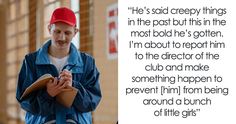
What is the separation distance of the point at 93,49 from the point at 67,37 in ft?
0.65

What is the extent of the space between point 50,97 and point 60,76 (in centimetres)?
5

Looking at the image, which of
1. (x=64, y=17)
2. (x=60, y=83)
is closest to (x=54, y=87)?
(x=60, y=83)

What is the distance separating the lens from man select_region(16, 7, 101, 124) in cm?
92

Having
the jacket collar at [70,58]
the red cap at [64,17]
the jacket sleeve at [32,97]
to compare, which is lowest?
the jacket sleeve at [32,97]

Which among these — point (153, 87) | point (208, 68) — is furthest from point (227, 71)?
point (153, 87)

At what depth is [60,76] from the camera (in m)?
0.91

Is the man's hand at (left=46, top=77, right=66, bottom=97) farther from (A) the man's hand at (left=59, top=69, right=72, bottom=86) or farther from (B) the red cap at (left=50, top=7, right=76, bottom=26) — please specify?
(B) the red cap at (left=50, top=7, right=76, bottom=26)

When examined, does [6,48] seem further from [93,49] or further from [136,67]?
[136,67]

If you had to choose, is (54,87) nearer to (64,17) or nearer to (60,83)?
(60,83)

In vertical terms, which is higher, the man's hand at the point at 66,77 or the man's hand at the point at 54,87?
the man's hand at the point at 66,77

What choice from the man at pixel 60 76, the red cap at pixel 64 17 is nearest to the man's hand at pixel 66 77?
the man at pixel 60 76

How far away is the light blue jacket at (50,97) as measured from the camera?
923 mm

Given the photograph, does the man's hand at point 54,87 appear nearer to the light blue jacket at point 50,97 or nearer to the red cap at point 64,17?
the light blue jacket at point 50,97

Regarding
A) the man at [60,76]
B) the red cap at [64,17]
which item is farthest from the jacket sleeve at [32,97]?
the red cap at [64,17]
